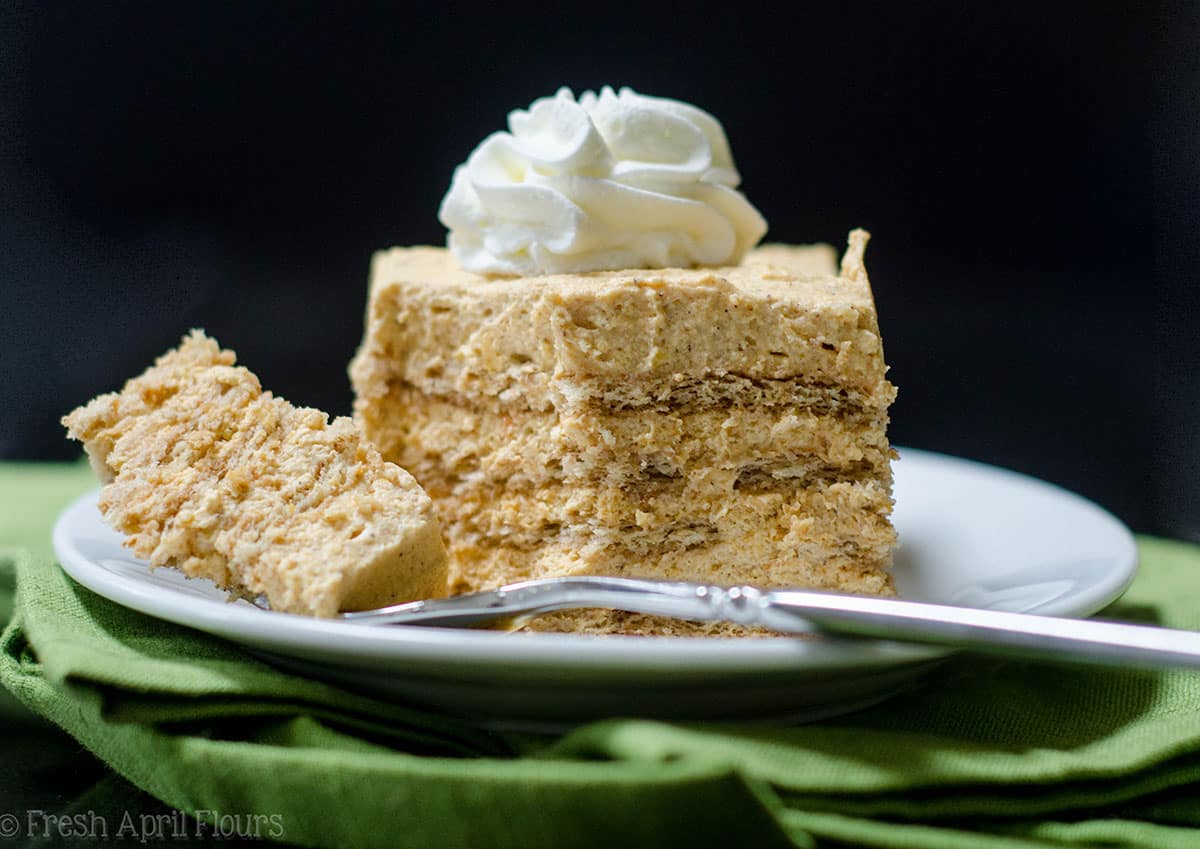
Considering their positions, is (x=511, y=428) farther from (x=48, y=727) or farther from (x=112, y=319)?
(x=112, y=319)

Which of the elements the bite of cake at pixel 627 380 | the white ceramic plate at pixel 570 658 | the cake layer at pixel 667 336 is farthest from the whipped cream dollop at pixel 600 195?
the white ceramic plate at pixel 570 658

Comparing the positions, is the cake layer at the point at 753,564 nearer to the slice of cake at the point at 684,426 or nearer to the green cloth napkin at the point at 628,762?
the slice of cake at the point at 684,426

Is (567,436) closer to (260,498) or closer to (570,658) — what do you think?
(260,498)

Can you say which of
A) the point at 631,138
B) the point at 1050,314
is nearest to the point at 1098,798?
the point at 631,138

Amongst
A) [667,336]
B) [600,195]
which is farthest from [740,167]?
[667,336]

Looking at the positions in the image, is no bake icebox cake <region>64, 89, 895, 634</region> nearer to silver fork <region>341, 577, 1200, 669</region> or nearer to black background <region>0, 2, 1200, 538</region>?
silver fork <region>341, 577, 1200, 669</region>
